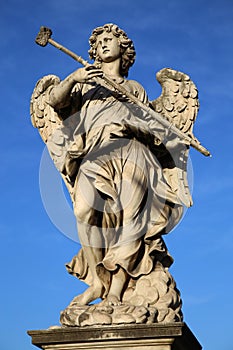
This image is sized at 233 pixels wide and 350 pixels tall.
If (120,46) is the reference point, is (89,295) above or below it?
below

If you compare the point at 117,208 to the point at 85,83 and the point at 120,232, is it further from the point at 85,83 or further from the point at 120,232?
the point at 85,83

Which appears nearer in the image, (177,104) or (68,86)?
(68,86)

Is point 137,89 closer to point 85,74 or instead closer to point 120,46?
point 120,46

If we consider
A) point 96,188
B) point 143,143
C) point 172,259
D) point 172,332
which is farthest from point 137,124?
point 172,332

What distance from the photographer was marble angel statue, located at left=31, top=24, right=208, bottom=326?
33.9ft

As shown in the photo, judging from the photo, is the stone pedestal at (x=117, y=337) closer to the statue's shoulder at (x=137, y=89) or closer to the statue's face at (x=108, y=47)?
the statue's shoulder at (x=137, y=89)

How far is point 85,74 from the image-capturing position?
1066 cm

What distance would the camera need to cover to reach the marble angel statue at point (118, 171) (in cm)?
1033

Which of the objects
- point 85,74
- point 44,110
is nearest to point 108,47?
point 85,74

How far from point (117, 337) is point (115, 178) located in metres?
2.10

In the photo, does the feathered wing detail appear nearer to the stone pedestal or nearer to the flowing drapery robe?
the flowing drapery robe

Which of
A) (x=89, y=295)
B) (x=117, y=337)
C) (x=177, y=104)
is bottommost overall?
(x=117, y=337)

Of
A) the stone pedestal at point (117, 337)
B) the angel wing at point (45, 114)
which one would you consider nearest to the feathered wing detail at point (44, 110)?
the angel wing at point (45, 114)

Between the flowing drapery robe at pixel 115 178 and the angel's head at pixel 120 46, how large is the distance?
1.28 ft
